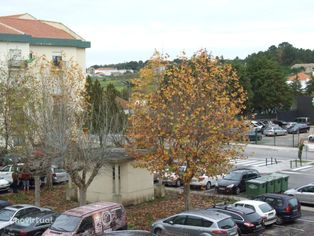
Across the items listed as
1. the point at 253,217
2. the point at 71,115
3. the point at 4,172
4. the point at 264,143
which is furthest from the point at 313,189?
the point at 264,143

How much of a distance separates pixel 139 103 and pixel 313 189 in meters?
11.1

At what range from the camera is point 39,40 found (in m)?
49.0

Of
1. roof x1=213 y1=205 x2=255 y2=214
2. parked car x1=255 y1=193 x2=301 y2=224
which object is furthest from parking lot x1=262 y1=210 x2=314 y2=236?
roof x1=213 y1=205 x2=255 y2=214

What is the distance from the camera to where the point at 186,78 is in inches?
926

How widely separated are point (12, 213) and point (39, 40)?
29.3 m

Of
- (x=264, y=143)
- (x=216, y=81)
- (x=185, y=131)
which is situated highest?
(x=216, y=81)

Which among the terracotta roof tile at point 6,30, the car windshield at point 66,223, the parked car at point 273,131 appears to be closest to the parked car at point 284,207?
the car windshield at point 66,223

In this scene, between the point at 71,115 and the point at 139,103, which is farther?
the point at 71,115

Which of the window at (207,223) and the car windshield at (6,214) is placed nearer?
the window at (207,223)

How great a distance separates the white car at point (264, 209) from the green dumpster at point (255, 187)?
5.82 meters

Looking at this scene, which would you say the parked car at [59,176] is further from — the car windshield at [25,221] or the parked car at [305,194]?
the parked car at [305,194]

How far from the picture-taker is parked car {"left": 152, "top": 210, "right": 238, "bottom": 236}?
18938 mm

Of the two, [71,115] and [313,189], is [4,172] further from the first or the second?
[313,189]

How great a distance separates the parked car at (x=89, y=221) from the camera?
62.6 feet
